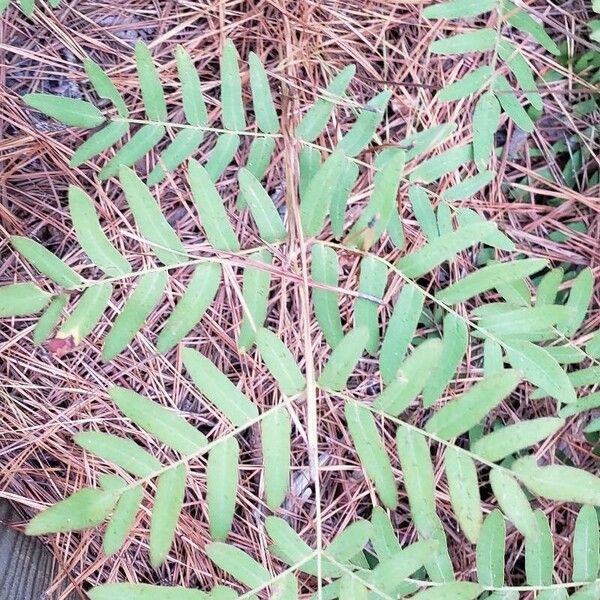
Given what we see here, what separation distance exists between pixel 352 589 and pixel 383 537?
32cm

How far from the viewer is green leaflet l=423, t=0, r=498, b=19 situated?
4.76 ft

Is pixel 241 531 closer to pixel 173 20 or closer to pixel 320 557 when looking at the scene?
pixel 320 557

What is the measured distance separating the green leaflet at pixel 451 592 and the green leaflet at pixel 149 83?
106cm

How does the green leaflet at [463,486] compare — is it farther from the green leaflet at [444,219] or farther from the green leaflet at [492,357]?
the green leaflet at [444,219]

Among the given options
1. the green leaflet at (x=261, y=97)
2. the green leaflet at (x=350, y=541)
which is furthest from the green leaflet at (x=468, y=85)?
the green leaflet at (x=350, y=541)

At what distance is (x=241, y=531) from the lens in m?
1.70

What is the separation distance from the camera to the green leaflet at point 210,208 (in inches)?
46.3

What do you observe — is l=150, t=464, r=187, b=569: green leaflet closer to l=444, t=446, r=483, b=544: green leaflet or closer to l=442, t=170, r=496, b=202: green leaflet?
l=444, t=446, r=483, b=544: green leaflet

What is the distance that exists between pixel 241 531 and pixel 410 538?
1.40ft

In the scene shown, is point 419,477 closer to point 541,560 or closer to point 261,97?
point 541,560

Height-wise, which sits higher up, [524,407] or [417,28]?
[417,28]

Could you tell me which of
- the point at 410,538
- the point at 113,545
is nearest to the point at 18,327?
the point at 113,545

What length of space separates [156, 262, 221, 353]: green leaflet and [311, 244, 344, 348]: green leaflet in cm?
20

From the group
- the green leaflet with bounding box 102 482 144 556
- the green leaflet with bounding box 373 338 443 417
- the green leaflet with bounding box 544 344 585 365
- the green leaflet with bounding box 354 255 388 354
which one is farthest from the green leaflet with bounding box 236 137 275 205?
the green leaflet with bounding box 544 344 585 365
